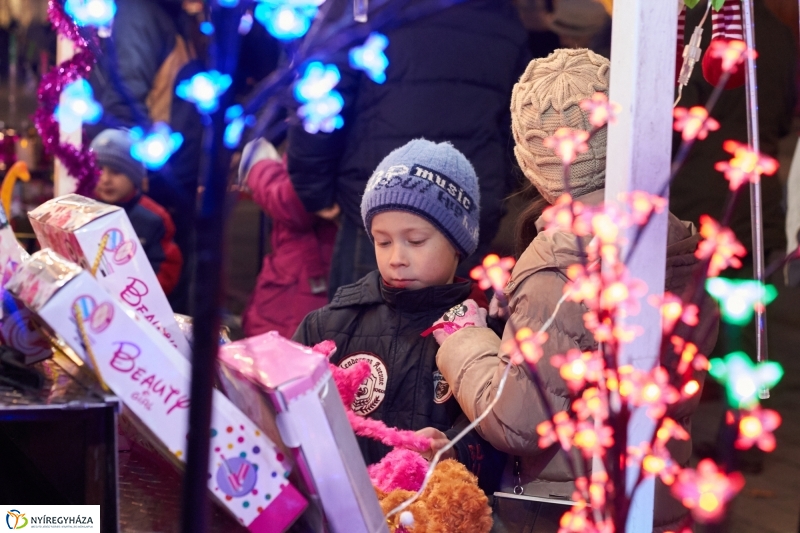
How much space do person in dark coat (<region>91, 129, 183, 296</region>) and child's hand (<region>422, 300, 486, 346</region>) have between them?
1823mm

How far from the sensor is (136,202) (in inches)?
135

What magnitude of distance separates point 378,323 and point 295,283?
4.25 ft

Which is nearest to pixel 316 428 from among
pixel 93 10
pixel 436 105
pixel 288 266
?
pixel 93 10

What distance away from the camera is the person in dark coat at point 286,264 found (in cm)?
313

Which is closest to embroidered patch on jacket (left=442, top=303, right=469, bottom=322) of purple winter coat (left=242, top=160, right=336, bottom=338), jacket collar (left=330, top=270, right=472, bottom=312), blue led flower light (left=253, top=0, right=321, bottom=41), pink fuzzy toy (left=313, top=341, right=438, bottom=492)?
jacket collar (left=330, top=270, right=472, bottom=312)

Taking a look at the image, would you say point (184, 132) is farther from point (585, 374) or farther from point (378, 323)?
point (585, 374)

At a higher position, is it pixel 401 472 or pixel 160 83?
pixel 160 83

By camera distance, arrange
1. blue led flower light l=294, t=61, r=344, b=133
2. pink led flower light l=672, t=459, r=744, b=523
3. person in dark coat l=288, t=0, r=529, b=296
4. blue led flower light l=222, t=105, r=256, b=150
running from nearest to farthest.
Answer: blue led flower light l=222, t=105, r=256, b=150
pink led flower light l=672, t=459, r=744, b=523
blue led flower light l=294, t=61, r=344, b=133
person in dark coat l=288, t=0, r=529, b=296

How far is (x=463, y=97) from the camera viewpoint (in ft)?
8.80

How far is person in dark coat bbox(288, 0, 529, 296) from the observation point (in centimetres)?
266

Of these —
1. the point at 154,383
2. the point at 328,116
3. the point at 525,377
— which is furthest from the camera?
the point at 328,116

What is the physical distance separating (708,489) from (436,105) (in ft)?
6.31

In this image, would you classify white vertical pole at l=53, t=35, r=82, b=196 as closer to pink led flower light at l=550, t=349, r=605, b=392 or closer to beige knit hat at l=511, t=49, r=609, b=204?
beige knit hat at l=511, t=49, r=609, b=204

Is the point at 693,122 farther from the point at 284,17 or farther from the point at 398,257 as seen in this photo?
the point at 398,257
